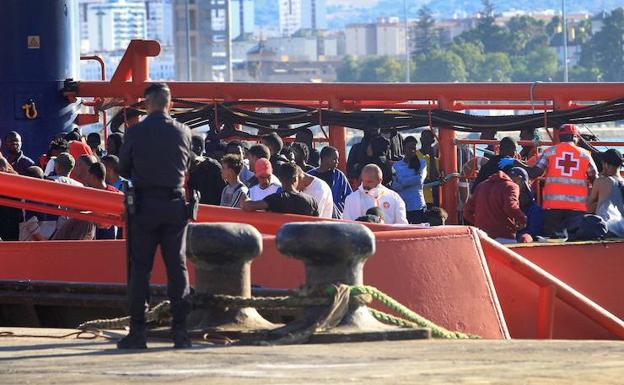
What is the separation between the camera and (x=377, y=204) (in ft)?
43.2

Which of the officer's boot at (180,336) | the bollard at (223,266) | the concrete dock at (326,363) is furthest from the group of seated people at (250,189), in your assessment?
the concrete dock at (326,363)

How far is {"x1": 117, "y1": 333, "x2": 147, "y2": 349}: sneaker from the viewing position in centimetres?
841

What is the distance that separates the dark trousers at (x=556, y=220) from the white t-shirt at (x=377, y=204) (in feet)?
5.84

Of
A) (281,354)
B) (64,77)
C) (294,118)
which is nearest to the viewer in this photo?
(281,354)

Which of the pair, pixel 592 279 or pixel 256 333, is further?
pixel 592 279

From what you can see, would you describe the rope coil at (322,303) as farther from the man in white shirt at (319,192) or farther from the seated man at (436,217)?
the seated man at (436,217)

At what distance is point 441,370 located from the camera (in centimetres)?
743

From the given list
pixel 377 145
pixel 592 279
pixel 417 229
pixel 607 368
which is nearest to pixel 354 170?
pixel 377 145

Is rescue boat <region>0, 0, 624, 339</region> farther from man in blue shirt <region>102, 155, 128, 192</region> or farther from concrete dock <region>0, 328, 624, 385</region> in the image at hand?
man in blue shirt <region>102, 155, 128, 192</region>

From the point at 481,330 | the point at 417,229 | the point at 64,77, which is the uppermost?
the point at 64,77

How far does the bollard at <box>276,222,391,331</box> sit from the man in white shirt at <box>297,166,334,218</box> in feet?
13.2

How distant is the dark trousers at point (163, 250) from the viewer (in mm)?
8445

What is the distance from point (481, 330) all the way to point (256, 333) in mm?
2211

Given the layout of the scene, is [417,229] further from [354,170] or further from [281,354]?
[354,170]
